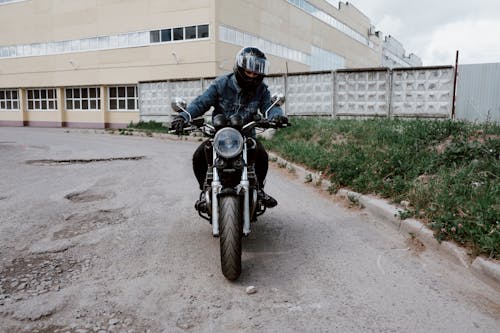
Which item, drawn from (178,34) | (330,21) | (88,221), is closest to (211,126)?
(88,221)

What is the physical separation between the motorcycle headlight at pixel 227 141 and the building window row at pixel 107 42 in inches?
905

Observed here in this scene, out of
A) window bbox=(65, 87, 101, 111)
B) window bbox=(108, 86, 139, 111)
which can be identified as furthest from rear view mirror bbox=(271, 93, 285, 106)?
window bbox=(65, 87, 101, 111)

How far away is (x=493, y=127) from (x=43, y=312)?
22.6 feet

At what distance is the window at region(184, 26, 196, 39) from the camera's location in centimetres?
2544

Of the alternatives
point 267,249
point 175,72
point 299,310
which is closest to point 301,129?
point 267,249

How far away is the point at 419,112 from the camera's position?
12922mm

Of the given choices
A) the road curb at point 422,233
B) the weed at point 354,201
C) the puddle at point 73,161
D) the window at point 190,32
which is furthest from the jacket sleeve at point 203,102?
the window at point 190,32

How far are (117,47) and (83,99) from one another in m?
5.67

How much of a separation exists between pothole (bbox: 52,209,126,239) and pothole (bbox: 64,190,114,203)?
2.33 ft

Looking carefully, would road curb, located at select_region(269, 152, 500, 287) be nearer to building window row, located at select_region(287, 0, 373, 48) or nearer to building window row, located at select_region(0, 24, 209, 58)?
building window row, located at select_region(0, 24, 209, 58)

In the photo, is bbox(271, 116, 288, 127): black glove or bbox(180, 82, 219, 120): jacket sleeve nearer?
bbox(271, 116, 288, 127): black glove

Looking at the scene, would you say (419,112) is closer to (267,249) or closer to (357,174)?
(357,174)

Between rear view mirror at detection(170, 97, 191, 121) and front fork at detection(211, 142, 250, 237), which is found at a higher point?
rear view mirror at detection(170, 97, 191, 121)

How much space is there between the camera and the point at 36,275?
11.0 feet
